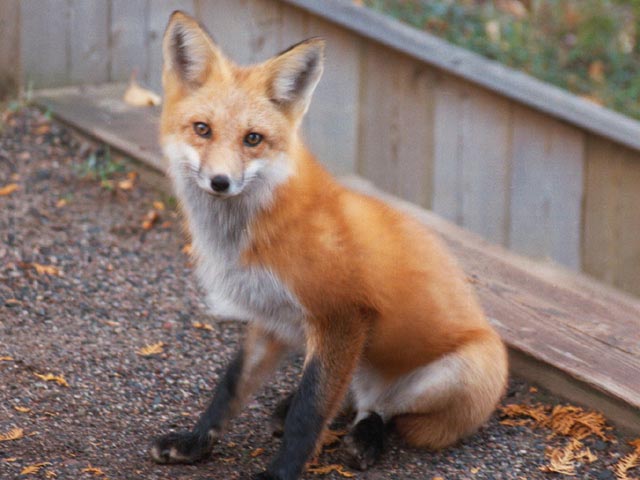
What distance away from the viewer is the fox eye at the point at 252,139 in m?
2.89

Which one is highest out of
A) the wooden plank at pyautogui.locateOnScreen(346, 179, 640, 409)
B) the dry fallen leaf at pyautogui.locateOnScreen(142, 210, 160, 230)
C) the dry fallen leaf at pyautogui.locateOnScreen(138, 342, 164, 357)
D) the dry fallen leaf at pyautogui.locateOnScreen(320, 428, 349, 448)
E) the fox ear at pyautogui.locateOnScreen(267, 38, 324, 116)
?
the fox ear at pyautogui.locateOnScreen(267, 38, 324, 116)

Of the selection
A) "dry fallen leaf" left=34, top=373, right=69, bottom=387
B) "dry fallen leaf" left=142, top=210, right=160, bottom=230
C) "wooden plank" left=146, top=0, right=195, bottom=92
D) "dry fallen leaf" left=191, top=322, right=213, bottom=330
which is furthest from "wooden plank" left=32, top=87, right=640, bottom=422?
"dry fallen leaf" left=34, top=373, right=69, bottom=387

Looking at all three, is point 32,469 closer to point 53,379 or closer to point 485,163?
point 53,379

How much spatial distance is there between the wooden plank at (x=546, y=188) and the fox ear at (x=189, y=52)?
2.71 metres

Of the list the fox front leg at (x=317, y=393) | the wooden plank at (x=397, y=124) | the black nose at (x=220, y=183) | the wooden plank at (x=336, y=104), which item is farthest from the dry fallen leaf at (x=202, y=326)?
the wooden plank at (x=397, y=124)

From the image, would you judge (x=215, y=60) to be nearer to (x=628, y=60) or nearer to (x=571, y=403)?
(x=571, y=403)

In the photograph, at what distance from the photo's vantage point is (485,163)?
18.2 ft

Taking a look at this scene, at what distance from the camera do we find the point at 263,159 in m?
2.91

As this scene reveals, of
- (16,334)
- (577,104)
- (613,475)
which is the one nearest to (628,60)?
(577,104)

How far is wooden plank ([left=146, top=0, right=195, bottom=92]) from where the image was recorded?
5.88 metres

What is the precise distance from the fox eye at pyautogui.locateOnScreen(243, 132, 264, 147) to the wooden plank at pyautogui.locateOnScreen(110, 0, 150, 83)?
3241 millimetres

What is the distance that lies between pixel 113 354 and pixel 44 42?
259 cm

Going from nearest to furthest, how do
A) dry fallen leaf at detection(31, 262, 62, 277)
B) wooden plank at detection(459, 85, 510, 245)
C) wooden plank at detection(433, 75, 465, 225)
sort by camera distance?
dry fallen leaf at detection(31, 262, 62, 277), wooden plank at detection(459, 85, 510, 245), wooden plank at detection(433, 75, 465, 225)

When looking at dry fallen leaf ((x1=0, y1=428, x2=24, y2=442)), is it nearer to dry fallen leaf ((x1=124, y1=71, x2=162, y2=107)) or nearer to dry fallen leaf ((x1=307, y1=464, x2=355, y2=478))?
dry fallen leaf ((x1=307, y1=464, x2=355, y2=478))
